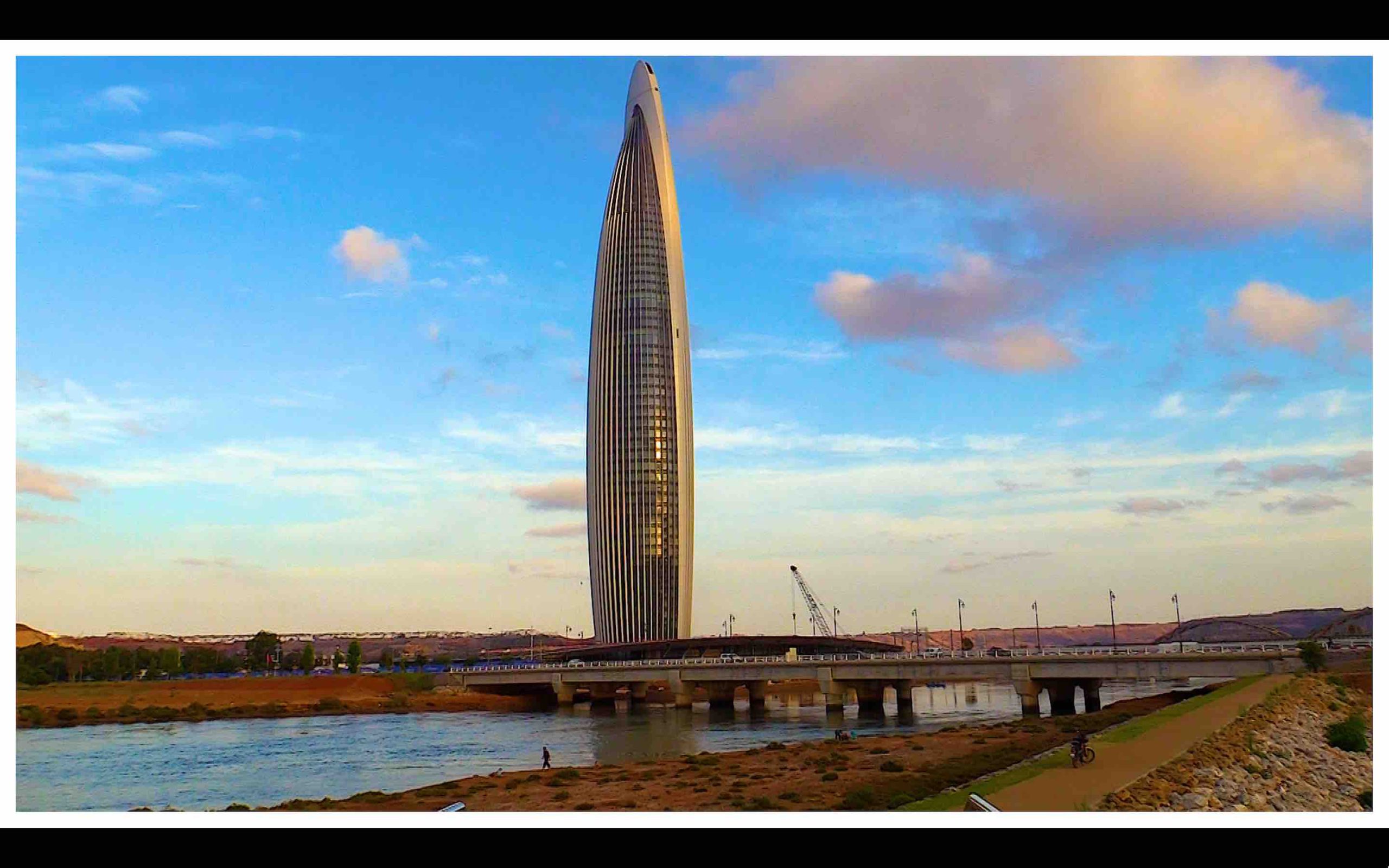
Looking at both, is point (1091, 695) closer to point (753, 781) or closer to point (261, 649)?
point (753, 781)

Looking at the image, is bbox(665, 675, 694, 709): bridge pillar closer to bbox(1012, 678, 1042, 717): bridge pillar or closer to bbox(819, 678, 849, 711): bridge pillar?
bbox(819, 678, 849, 711): bridge pillar

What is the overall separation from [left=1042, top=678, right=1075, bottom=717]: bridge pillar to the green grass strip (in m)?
14.2

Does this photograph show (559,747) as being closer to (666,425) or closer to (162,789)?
(162,789)

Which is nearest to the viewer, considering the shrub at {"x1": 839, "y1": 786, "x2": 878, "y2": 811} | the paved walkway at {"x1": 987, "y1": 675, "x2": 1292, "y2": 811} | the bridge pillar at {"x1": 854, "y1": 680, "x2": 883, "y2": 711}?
the paved walkway at {"x1": 987, "y1": 675, "x2": 1292, "y2": 811}

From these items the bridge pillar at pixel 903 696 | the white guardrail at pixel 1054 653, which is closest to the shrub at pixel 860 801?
the white guardrail at pixel 1054 653

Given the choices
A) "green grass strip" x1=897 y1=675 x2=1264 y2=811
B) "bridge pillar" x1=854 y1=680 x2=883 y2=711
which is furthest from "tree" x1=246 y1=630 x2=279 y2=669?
"green grass strip" x1=897 y1=675 x2=1264 y2=811

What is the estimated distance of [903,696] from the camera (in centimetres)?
6931

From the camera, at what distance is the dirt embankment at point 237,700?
239 ft

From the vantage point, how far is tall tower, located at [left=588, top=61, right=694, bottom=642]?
136250mm

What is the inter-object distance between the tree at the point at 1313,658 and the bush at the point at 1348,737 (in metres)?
16.3

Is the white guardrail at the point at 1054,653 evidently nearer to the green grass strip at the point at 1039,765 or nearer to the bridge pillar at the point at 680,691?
the bridge pillar at the point at 680,691

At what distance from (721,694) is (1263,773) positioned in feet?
214
